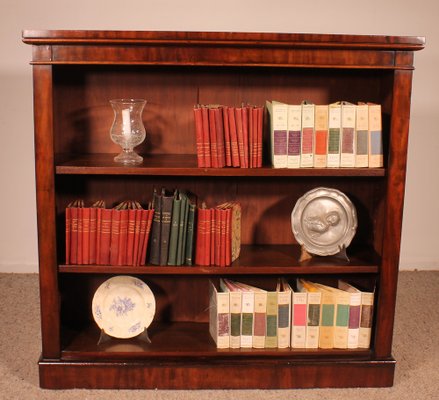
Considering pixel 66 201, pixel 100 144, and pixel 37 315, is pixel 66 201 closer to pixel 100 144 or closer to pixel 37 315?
pixel 100 144

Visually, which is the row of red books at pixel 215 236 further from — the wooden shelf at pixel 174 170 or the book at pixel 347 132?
the book at pixel 347 132

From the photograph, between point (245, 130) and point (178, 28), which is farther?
point (178, 28)

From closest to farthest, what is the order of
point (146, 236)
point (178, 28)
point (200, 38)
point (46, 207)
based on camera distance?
1. point (200, 38)
2. point (46, 207)
3. point (146, 236)
4. point (178, 28)

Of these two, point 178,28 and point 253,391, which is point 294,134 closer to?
point 253,391

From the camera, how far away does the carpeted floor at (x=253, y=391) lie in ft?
7.84

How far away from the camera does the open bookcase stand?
7.22 ft

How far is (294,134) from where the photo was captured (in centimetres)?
235

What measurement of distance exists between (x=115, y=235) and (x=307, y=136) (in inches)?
31.2

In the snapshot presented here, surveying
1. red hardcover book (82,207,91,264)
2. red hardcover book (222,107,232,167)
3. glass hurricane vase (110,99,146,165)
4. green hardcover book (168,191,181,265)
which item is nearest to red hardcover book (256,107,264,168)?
red hardcover book (222,107,232,167)

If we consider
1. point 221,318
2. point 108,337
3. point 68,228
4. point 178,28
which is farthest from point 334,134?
point 178,28

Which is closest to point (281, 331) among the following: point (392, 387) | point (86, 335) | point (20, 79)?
point (392, 387)

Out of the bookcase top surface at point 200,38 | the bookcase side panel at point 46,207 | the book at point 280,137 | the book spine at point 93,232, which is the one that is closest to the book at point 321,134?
the book at point 280,137


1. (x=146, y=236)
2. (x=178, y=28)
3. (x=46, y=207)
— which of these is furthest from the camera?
(x=178, y=28)

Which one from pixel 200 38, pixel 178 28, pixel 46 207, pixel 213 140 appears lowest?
pixel 46 207
